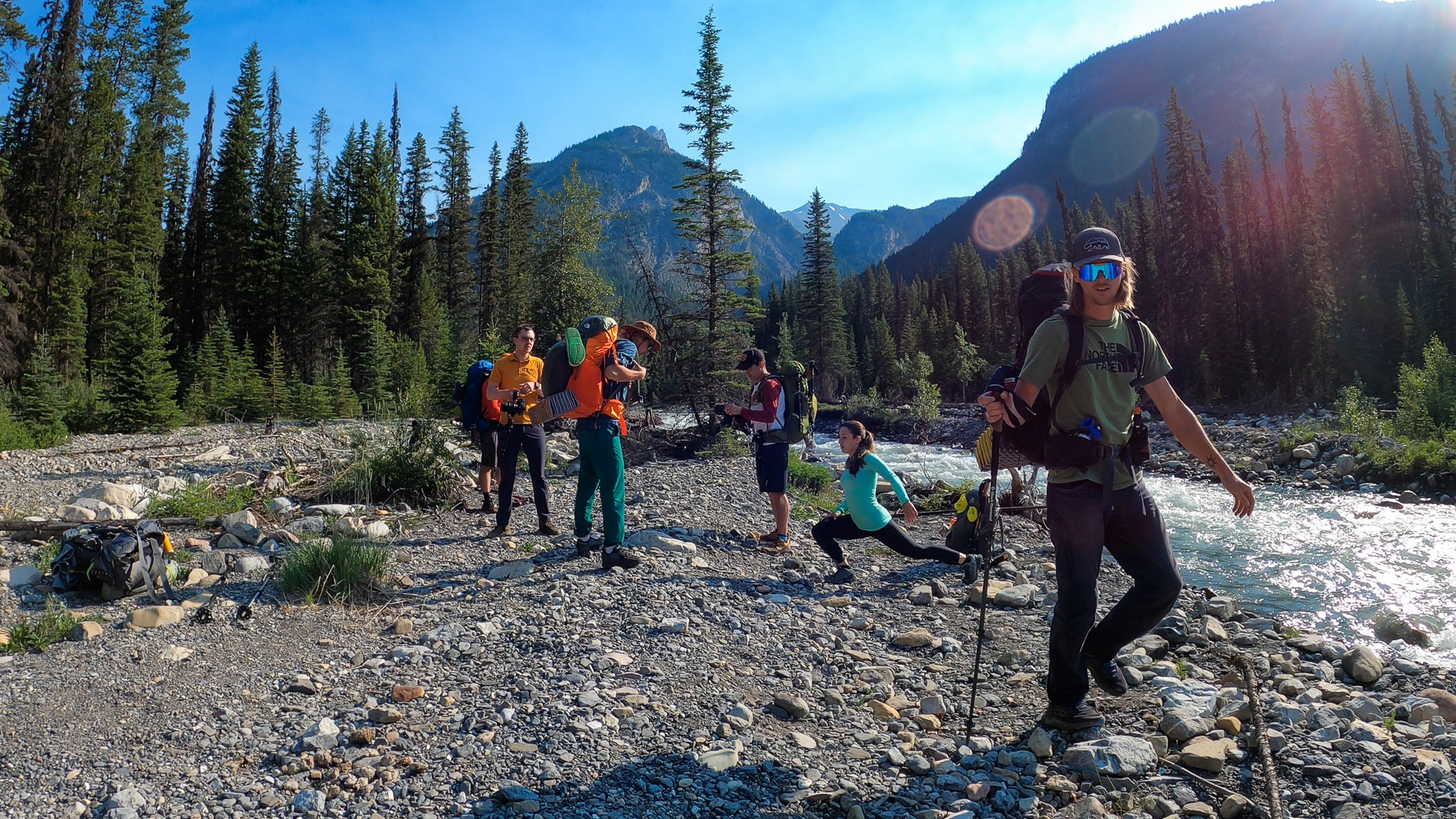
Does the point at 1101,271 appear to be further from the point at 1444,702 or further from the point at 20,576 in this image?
the point at 20,576

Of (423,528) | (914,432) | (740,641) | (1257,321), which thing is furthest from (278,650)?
(1257,321)

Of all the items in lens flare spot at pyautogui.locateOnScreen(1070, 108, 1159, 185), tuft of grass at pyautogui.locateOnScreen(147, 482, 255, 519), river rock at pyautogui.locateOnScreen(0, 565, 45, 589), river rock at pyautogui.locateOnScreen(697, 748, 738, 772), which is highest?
lens flare spot at pyautogui.locateOnScreen(1070, 108, 1159, 185)

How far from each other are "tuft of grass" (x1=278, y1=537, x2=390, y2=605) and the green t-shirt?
5.07 m

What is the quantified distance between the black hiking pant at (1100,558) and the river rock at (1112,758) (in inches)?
12.5

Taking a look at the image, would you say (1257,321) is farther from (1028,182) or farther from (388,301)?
(1028,182)

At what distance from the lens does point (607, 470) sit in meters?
6.23

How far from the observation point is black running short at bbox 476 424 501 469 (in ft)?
28.0

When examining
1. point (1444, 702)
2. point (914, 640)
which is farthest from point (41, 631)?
point (1444, 702)

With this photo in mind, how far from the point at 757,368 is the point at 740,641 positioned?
364 centimetres

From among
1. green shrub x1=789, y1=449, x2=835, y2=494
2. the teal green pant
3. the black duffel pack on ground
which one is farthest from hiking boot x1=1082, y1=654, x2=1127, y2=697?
green shrub x1=789, y1=449, x2=835, y2=494

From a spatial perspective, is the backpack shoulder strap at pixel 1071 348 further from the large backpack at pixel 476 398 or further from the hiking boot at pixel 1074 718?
the large backpack at pixel 476 398

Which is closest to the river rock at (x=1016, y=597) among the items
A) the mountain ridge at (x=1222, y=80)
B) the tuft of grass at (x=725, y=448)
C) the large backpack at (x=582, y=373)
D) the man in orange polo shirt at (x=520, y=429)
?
the large backpack at (x=582, y=373)

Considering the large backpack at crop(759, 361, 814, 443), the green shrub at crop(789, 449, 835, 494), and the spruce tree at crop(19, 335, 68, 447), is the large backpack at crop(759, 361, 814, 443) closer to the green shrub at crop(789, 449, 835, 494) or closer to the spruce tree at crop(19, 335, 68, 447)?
the green shrub at crop(789, 449, 835, 494)

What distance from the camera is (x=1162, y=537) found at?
11.2 ft
